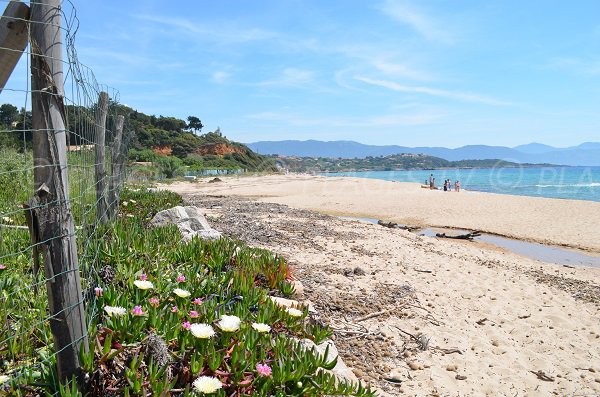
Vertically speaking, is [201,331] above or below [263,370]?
above

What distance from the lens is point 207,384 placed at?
1942 mm

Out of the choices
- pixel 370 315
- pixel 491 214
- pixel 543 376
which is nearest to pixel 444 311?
pixel 370 315

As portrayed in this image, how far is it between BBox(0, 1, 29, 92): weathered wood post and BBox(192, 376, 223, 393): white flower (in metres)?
1.55

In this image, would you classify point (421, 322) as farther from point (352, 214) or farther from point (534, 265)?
point (352, 214)

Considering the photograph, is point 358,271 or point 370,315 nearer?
point 370,315

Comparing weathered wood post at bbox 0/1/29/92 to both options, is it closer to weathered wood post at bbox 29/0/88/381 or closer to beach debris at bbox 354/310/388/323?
weathered wood post at bbox 29/0/88/381

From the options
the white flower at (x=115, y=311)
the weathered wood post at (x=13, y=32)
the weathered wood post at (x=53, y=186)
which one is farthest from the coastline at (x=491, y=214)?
the weathered wood post at (x=13, y=32)

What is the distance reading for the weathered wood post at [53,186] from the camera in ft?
5.78

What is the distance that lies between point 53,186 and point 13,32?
690 millimetres

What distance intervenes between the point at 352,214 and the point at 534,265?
9630mm

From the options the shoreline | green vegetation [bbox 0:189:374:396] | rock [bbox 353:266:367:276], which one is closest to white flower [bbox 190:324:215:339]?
green vegetation [bbox 0:189:374:396]

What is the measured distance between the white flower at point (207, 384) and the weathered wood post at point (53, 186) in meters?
0.55

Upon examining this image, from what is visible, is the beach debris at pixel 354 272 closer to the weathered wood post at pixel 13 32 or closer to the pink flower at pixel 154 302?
the pink flower at pixel 154 302

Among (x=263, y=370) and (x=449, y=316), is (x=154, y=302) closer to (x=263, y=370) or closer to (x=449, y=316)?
(x=263, y=370)
